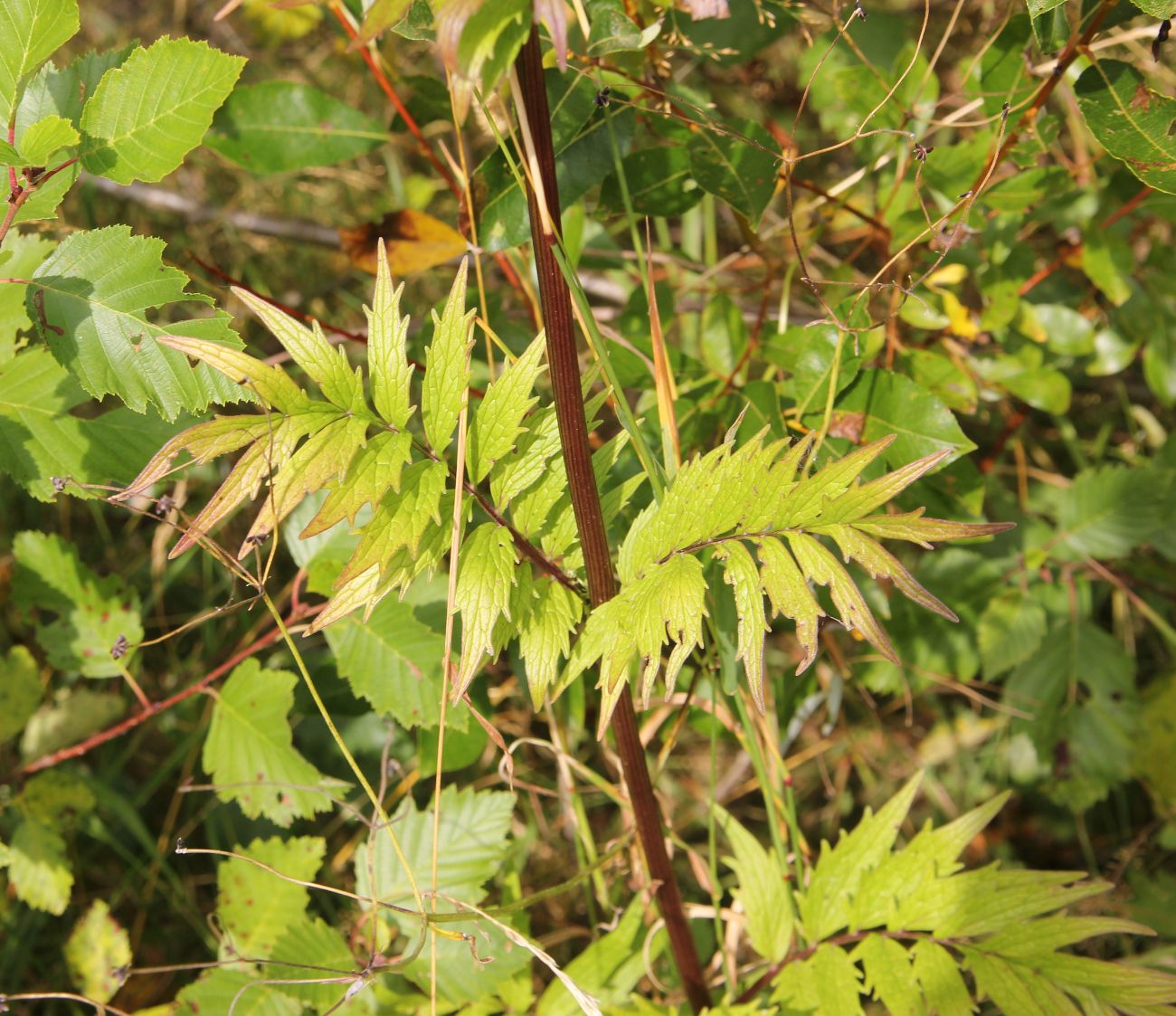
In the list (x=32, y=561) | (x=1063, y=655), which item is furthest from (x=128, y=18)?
(x=1063, y=655)

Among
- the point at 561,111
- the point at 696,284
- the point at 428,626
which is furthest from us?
the point at 696,284

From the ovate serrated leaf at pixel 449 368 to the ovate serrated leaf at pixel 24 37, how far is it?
59 cm

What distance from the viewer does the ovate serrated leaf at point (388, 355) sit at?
97cm

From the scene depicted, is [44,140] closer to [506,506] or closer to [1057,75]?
[506,506]

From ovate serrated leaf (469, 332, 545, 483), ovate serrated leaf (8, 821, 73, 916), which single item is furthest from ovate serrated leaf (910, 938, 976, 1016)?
ovate serrated leaf (8, 821, 73, 916)

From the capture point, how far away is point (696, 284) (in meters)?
1.89

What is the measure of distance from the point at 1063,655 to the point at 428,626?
4.22 feet

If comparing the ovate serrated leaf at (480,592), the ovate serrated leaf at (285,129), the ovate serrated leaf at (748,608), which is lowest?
the ovate serrated leaf at (748,608)

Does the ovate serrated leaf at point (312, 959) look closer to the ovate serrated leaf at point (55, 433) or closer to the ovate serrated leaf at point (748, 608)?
the ovate serrated leaf at point (55, 433)

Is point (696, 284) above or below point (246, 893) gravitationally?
above

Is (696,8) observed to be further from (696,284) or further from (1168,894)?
(1168,894)

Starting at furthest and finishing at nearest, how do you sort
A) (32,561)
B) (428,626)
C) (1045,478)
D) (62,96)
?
(1045,478) < (32,561) < (428,626) < (62,96)

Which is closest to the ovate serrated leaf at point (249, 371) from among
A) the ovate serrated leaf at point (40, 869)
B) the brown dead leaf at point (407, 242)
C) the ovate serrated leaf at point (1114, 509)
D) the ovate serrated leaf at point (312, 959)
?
the brown dead leaf at point (407, 242)

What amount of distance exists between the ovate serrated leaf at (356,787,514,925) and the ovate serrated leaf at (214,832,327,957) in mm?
102
